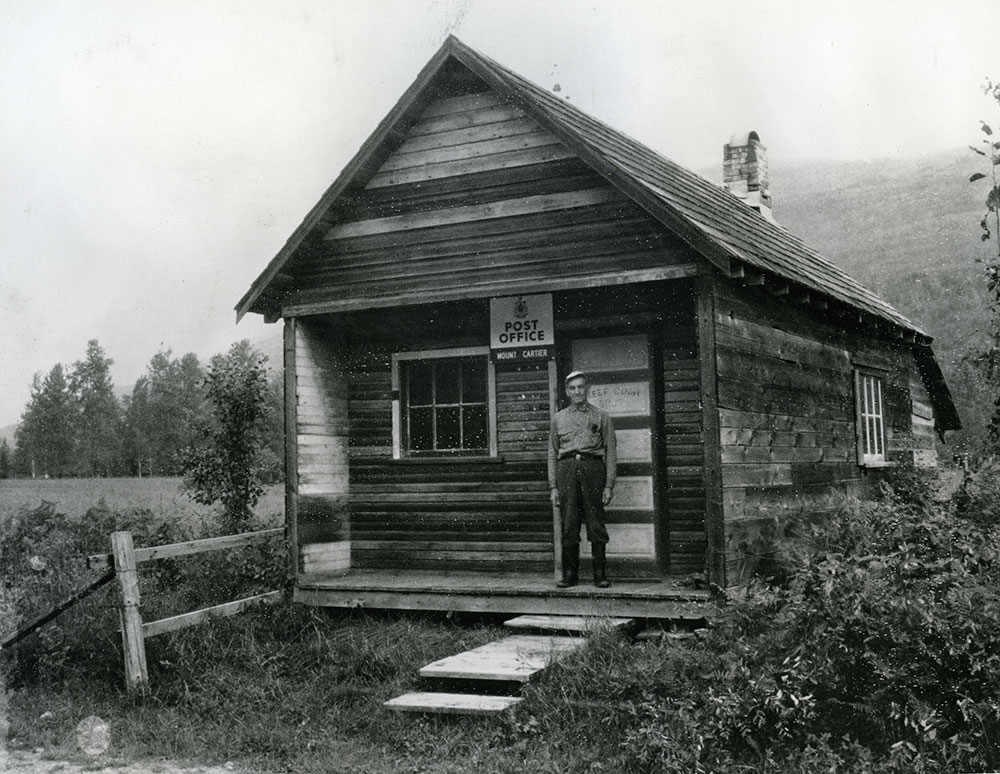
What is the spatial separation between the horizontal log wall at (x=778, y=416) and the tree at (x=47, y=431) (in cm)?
4330

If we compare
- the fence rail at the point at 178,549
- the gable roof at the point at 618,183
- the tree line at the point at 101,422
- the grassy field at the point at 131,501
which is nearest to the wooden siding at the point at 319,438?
the fence rail at the point at 178,549

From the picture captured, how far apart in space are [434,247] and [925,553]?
5.34 metres

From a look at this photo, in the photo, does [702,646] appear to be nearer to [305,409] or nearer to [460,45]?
[305,409]

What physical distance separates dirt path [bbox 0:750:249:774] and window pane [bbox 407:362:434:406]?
5.18 m

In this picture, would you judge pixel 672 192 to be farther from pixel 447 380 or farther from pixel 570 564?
Result: pixel 570 564

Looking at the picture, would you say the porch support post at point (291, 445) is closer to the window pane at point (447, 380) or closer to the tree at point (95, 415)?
the window pane at point (447, 380)

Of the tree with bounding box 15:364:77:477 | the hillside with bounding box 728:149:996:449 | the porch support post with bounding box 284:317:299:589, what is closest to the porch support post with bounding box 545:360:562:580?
the porch support post with bounding box 284:317:299:589

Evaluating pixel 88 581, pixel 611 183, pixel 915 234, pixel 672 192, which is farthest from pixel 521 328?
pixel 915 234

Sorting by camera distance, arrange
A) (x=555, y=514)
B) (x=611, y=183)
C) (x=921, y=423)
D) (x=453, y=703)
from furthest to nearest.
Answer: (x=921, y=423) → (x=555, y=514) → (x=611, y=183) → (x=453, y=703)

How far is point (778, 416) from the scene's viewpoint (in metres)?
9.52

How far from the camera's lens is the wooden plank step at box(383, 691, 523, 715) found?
6.41 m

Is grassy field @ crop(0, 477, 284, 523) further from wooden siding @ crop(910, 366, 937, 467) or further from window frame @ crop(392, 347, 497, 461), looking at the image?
wooden siding @ crop(910, 366, 937, 467)

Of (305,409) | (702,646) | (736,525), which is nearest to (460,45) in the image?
(305,409)

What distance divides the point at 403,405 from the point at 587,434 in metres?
2.64
